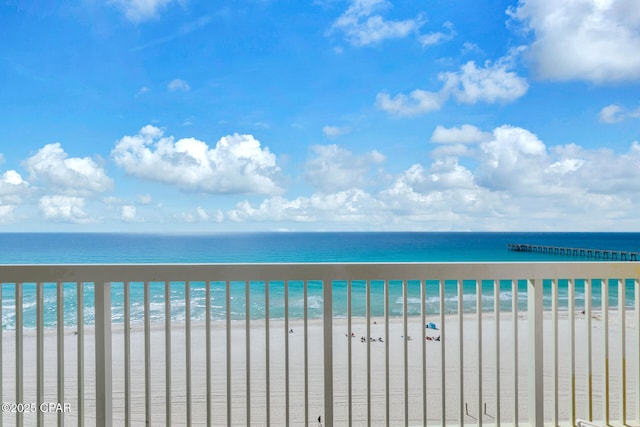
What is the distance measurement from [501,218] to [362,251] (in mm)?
9520

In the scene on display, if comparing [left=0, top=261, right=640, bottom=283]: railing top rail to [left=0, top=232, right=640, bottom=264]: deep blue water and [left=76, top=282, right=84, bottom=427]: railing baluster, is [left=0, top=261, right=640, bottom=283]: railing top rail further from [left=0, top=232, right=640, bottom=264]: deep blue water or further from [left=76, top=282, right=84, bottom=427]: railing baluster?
[left=0, top=232, right=640, bottom=264]: deep blue water

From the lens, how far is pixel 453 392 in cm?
343

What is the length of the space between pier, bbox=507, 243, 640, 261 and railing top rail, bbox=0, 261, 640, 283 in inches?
821

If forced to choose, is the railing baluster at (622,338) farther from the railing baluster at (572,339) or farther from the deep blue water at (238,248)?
the deep blue water at (238,248)

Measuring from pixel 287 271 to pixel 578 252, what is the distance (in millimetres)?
24552

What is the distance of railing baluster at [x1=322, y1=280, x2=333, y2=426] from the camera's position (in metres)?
1.80

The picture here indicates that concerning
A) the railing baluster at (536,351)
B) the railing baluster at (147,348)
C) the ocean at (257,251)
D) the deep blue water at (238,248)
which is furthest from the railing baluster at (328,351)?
the deep blue water at (238,248)

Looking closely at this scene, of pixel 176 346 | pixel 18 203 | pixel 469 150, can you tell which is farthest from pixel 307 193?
pixel 176 346

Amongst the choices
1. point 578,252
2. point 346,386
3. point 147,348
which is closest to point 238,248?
point 346,386

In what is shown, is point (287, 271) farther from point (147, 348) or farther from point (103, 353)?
point (103, 353)

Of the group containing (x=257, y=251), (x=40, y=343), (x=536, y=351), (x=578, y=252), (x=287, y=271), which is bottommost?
(x=578, y=252)

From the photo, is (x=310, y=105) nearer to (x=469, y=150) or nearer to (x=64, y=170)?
(x=469, y=150)

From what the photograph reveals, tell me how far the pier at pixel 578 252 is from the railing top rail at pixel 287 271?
68.4 ft

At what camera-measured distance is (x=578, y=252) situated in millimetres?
22266
